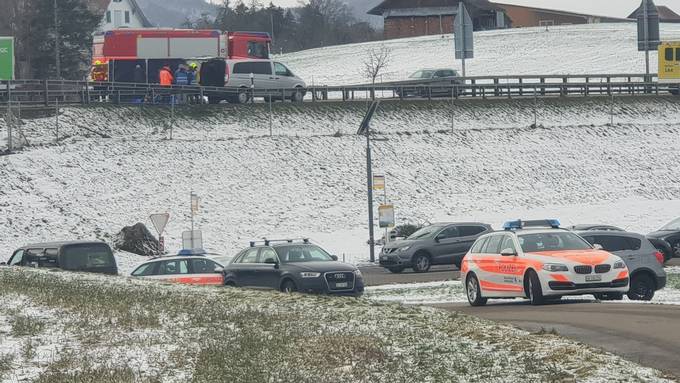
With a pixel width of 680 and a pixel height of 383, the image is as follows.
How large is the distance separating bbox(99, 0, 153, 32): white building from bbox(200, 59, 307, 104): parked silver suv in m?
82.7

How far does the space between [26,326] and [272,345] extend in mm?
3545

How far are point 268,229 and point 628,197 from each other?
1657 cm

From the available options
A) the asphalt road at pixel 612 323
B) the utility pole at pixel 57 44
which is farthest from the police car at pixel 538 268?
the utility pole at pixel 57 44

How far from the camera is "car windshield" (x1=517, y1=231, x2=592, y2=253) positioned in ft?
73.3

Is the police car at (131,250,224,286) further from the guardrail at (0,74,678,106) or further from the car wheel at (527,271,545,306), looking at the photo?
the guardrail at (0,74,678,106)

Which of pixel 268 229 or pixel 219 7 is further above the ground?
pixel 219 7

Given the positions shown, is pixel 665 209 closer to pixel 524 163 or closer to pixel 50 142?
pixel 524 163

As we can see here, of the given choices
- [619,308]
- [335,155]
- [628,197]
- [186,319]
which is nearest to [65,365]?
[186,319]

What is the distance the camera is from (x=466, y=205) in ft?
169

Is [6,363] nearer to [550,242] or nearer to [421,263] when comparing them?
[550,242]

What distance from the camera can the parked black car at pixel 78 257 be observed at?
29.8 m

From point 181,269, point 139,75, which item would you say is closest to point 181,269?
point 181,269

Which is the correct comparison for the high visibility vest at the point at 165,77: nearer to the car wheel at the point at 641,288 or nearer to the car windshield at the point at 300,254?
the car windshield at the point at 300,254

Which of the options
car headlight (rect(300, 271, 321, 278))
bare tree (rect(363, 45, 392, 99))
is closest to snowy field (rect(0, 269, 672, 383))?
car headlight (rect(300, 271, 321, 278))
